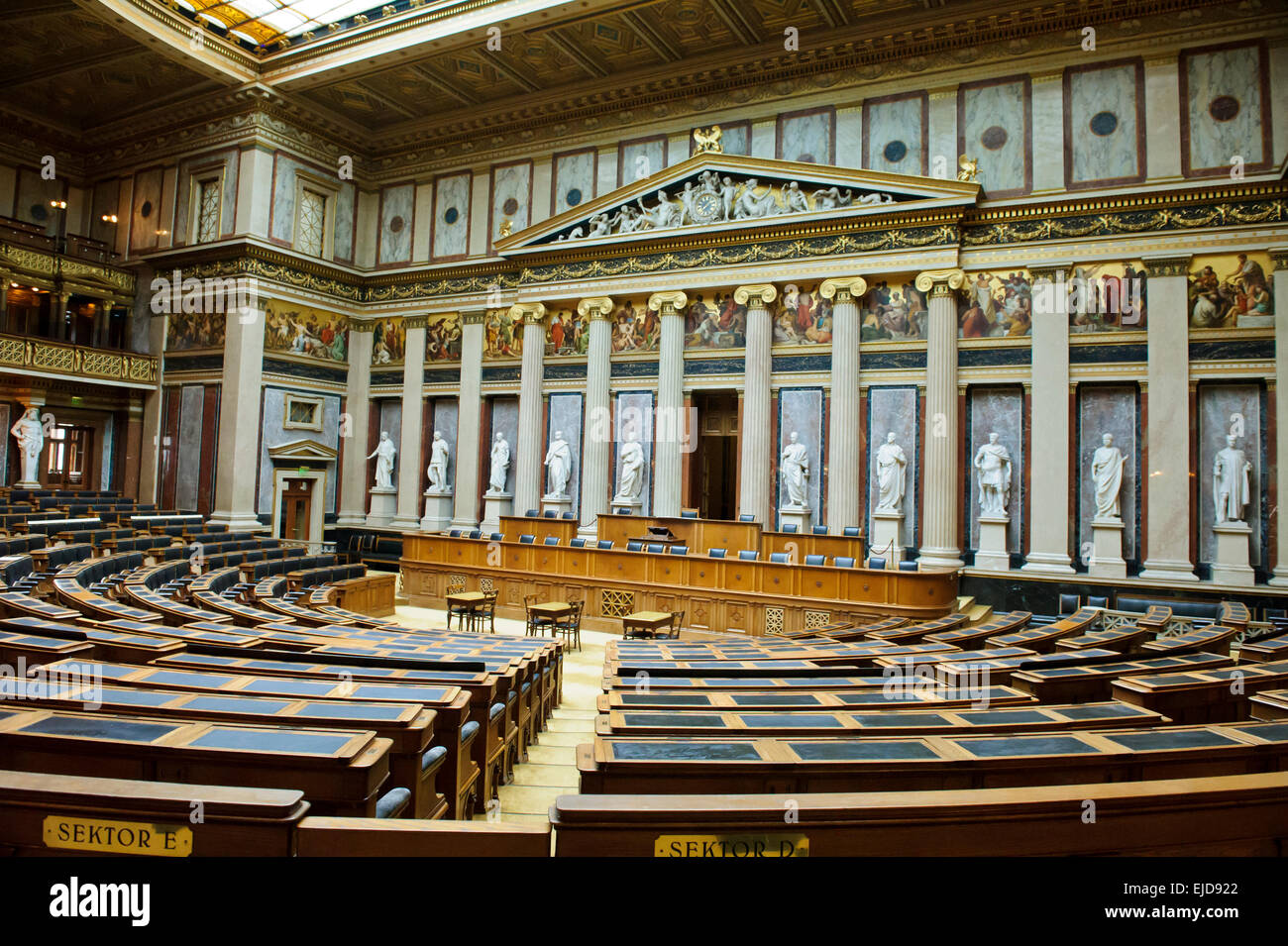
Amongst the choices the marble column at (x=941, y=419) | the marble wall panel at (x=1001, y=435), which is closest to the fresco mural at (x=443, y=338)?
the marble column at (x=941, y=419)

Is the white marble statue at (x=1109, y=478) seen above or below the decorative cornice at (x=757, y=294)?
below

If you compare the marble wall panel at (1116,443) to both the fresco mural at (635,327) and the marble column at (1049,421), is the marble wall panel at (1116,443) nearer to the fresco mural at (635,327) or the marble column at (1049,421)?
the marble column at (1049,421)

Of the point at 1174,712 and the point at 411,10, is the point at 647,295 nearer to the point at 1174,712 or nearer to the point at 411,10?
the point at 411,10

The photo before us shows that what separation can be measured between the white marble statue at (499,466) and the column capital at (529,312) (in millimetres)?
3199

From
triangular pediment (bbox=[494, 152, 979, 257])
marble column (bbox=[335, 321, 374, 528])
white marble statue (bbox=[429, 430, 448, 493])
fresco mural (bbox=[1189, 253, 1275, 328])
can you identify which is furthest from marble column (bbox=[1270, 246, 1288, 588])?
marble column (bbox=[335, 321, 374, 528])

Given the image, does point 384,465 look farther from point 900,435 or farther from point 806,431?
point 900,435

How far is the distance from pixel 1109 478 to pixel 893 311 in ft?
16.8

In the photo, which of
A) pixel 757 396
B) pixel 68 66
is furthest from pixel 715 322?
pixel 68 66

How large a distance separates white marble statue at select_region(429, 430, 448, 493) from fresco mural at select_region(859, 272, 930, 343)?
11.0 m

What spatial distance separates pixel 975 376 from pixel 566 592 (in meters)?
9.02

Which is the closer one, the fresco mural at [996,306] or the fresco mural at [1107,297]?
the fresco mural at [1107,297]

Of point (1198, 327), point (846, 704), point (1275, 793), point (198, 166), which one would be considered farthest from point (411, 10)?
point (1275, 793)

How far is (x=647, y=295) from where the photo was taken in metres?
17.6

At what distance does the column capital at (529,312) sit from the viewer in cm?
1866
